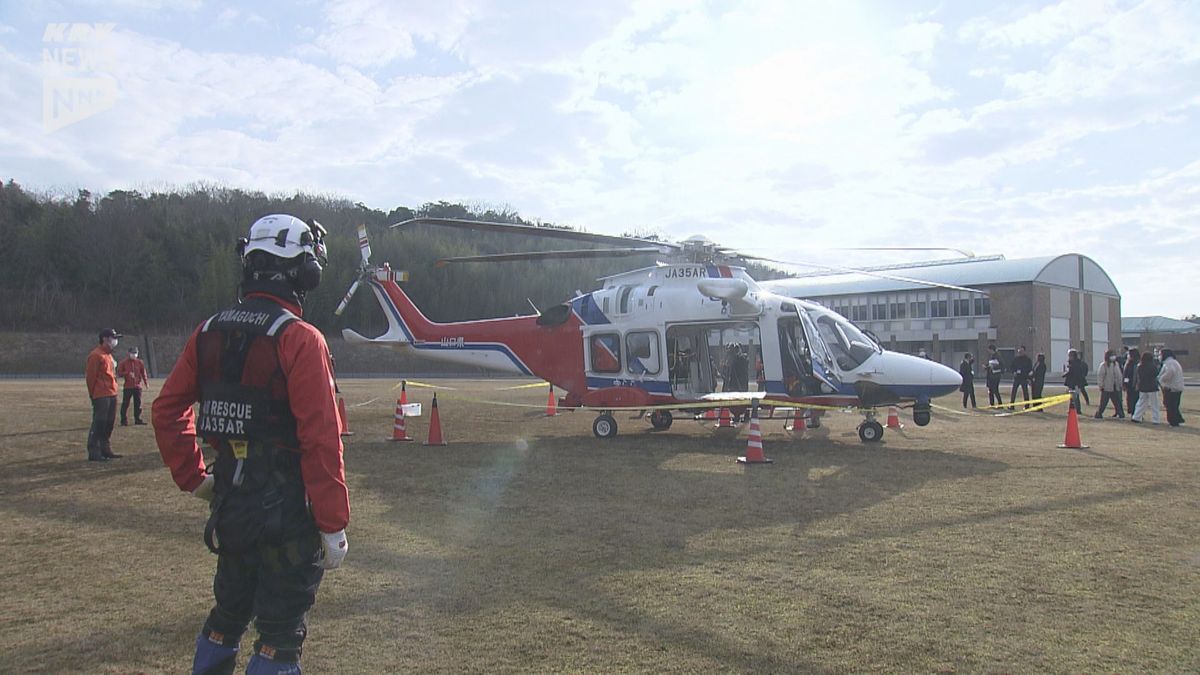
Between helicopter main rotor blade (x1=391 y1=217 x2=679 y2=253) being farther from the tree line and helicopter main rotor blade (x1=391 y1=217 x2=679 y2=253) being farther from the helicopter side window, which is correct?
the tree line

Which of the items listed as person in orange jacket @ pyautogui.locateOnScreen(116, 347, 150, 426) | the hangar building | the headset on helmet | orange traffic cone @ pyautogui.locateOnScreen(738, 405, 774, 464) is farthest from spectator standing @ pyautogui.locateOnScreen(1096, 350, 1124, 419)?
the hangar building

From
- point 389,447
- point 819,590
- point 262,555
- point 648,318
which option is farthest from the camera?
point 648,318

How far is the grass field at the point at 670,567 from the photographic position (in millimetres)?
3836

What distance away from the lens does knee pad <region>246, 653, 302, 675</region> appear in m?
2.76

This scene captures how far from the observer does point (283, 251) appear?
317 cm

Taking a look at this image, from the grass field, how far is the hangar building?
39844 mm

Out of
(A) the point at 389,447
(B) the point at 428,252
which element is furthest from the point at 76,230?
(A) the point at 389,447

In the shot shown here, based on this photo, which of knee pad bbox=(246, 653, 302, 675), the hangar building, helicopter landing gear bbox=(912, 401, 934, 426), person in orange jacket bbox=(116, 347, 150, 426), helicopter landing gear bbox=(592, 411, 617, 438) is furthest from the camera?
the hangar building

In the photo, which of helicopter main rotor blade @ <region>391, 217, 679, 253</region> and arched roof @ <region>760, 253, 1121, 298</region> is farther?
arched roof @ <region>760, 253, 1121, 298</region>

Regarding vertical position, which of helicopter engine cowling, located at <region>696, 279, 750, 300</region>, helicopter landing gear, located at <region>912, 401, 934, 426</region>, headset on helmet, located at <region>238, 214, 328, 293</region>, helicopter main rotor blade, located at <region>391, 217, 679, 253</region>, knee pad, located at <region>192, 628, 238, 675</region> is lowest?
knee pad, located at <region>192, 628, 238, 675</region>

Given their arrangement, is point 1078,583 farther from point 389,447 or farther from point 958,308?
point 958,308

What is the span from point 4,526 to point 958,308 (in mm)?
50762

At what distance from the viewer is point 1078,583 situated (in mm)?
4840

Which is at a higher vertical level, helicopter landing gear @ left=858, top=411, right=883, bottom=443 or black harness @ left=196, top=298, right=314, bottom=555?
black harness @ left=196, top=298, right=314, bottom=555
